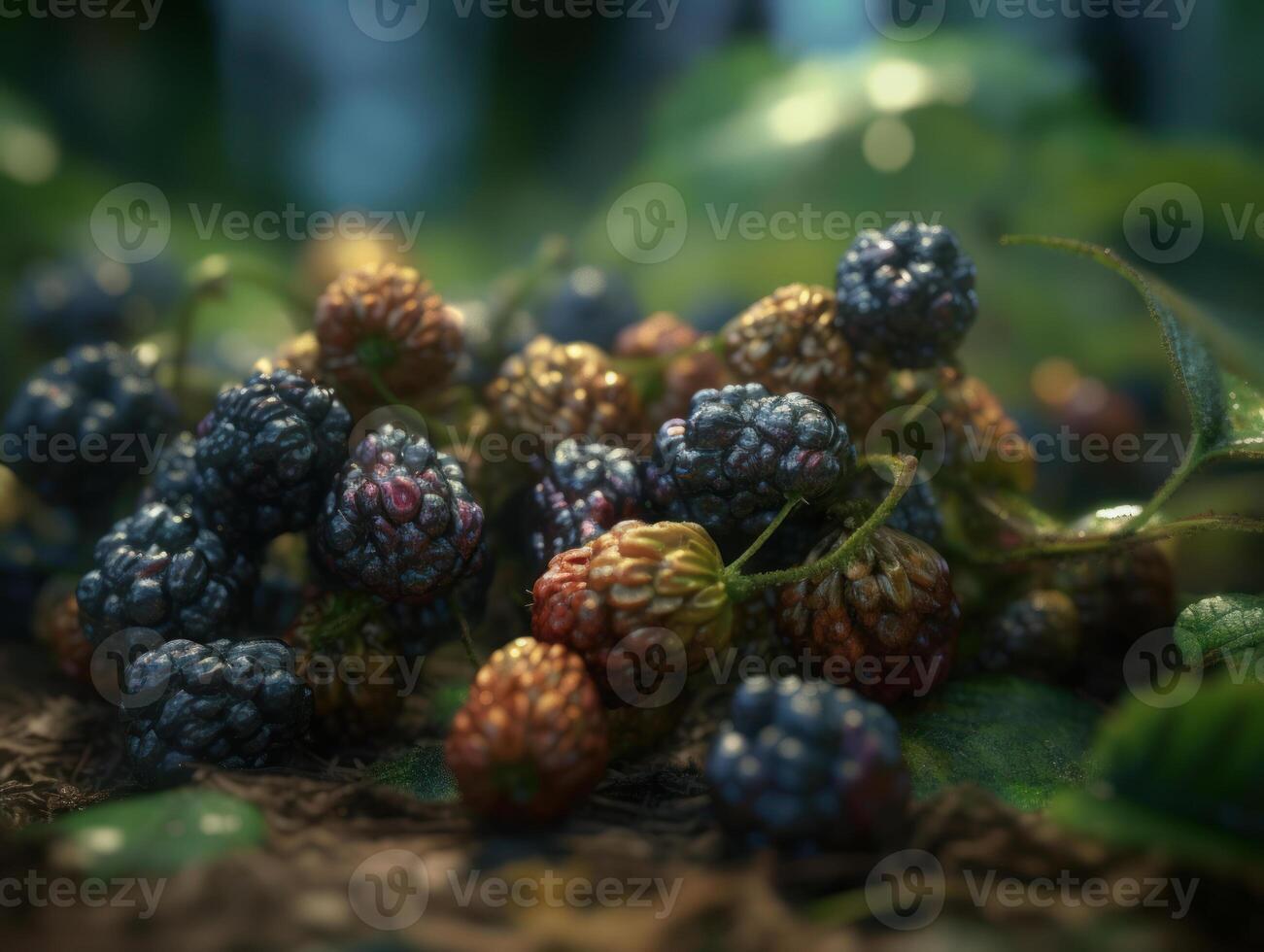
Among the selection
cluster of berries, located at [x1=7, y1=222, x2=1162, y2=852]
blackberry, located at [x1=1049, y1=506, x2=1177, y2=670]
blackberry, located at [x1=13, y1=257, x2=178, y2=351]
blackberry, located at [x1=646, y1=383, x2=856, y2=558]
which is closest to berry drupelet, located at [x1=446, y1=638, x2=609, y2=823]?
cluster of berries, located at [x1=7, y1=222, x2=1162, y2=852]

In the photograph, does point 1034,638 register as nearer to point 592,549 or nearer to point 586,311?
point 592,549

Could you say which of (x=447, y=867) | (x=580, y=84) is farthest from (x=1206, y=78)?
(x=447, y=867)

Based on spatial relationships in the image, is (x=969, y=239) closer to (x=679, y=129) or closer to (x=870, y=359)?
(x=679, y=129)

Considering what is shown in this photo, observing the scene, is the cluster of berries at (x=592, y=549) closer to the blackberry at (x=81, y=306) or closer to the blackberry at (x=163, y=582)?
the blackberry at (x=163, y=582)

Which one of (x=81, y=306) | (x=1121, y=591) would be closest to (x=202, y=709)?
(x=1121, y=591)

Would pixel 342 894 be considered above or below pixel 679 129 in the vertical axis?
below

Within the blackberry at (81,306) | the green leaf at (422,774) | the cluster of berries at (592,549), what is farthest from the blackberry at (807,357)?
the blackberry at (81,306)
